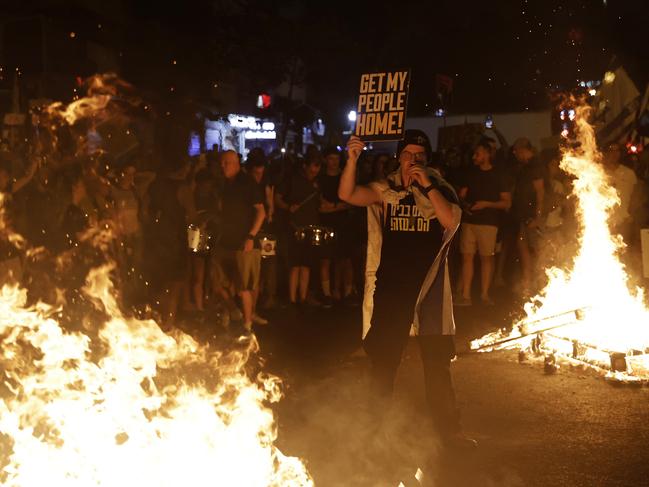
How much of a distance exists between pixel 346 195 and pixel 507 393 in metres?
2.61

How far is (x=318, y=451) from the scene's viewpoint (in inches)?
215

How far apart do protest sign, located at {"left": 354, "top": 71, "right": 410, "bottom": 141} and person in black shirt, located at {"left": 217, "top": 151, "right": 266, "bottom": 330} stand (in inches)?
139

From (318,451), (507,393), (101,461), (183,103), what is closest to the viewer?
(101,461)

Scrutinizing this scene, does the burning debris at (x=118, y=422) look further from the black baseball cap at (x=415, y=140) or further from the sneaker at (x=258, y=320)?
the sneaker at (x=258, y=320)

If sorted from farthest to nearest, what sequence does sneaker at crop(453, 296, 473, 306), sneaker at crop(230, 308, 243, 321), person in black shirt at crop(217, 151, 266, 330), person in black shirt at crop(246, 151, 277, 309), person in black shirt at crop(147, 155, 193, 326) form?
sneaker at crop(453, 296, 473, 306) → sneaker at crop(230, 308, 243, 321) → person in black shirt at crop(246, 151, 277, 309) → person in black shirt at crop(147, 155, 193, 326) → person in black shirt at crop(217, 151, 266, 330)

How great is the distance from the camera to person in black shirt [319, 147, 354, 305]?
11.8 meters

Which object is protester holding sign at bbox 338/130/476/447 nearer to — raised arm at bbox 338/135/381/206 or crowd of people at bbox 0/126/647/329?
raised arm at bbox 338/135/381/206

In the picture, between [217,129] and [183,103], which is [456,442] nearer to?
[183,103]

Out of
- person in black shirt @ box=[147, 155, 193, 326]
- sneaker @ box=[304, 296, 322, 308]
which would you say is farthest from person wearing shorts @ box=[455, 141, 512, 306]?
person in black shirt @ box=[147, 155, 193, 326]

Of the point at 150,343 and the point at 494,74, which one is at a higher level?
the point at 494,74

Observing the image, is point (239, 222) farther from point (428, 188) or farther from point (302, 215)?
point (428, 188)

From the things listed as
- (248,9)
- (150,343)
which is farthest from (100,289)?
(248,9)

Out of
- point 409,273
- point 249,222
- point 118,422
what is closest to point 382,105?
point 409,273

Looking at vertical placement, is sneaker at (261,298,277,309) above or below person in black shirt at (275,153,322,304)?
below
